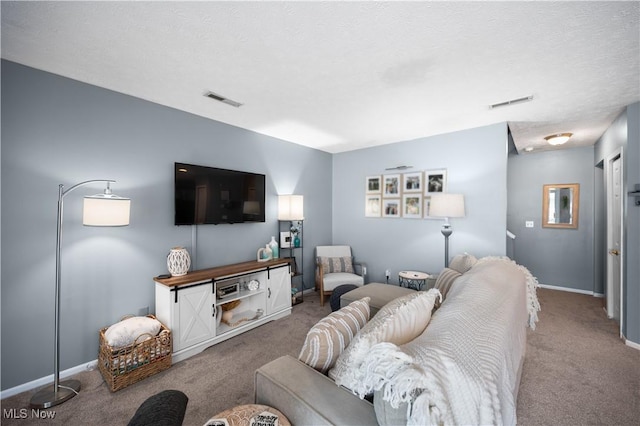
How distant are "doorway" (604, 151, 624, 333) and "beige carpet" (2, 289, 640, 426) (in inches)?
17.3

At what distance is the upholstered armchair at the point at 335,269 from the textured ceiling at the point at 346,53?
2353 millimetres

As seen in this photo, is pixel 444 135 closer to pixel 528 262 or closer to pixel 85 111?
pixel 528 262

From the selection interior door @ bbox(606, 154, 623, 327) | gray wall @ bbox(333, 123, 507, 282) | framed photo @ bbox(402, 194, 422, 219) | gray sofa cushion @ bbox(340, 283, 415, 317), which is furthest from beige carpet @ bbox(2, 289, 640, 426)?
framed photo @ bbox(402, 194, 422, 219)

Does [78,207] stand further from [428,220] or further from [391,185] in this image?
[428,220]

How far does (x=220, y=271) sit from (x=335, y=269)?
1.98m

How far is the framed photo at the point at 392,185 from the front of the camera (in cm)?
438

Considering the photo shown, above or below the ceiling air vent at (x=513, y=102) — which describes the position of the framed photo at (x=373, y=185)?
below

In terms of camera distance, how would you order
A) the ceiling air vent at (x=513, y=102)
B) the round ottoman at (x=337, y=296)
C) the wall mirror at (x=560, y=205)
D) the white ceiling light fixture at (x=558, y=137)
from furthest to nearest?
the wall mirror at (x=560, y=205), the white ceiling light fixture at (x=558, y=137), the round ottoman at (x=337, y=296), the ceiling air vent at (x=513, y=102)

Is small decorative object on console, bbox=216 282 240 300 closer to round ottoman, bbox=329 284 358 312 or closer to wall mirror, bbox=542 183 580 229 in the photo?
round ottoman, bbox=329 284 358 312

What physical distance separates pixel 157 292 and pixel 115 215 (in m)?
0.97

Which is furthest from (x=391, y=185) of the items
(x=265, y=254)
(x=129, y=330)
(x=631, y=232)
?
(x=129, y=330)

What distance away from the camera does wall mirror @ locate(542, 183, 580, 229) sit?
4.66 metres

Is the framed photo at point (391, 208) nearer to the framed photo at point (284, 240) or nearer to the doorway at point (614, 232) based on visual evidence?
the framed photo at point (284, 240)

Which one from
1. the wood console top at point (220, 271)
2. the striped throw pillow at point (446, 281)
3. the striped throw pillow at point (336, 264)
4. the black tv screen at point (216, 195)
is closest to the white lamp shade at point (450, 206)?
the striped throw pillow at point (446, 281)
